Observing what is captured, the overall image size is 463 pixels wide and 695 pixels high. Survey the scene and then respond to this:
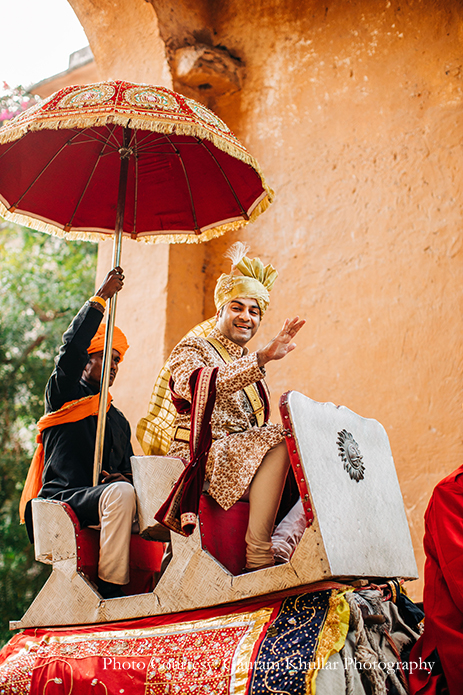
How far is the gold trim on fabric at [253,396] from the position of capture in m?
3.51

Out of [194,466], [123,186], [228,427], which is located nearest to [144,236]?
[123,186]

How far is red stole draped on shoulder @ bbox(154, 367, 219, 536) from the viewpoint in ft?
9.29

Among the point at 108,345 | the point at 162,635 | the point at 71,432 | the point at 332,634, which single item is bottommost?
the point at 162,635

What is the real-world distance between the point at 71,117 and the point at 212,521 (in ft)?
6.92

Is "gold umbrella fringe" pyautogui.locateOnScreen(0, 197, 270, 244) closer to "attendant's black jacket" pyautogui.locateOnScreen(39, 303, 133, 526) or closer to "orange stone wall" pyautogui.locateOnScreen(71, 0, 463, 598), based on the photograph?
"attendant's black jacket" pyautogui.locateOnScreen(39, 303, 133, 526)

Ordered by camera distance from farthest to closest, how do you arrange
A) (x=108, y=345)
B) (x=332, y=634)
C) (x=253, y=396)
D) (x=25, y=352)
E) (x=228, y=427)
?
→ (x=25, y=352) → (x=108, y=345) → (x=253, y=396) → (x=228, y=427) → (x=332, y=634)

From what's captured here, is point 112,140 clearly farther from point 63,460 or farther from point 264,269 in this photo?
point 63,460

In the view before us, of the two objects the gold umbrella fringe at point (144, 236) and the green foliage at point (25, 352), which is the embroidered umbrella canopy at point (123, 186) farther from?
the green foliage at point (25, 352)

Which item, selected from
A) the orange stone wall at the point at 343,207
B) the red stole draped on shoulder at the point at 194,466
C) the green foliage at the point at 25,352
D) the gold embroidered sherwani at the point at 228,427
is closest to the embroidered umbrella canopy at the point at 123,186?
the gold embroidered sherwani at the point at 228,427

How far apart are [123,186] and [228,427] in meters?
1.67

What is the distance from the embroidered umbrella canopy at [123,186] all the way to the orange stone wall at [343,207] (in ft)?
4.89

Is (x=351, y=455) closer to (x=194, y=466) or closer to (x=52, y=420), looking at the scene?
(x=194, y=466)

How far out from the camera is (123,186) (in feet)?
12.9

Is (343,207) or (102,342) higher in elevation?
(343,207)
